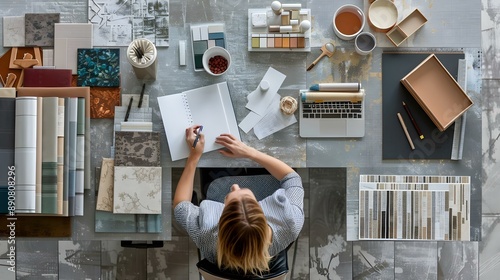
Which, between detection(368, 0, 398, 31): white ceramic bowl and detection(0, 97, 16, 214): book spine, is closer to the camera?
detection(0, 97, 16, 214): book spine

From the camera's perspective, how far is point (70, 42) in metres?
1.95

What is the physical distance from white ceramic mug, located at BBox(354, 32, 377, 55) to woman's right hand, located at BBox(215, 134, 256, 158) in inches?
23.3

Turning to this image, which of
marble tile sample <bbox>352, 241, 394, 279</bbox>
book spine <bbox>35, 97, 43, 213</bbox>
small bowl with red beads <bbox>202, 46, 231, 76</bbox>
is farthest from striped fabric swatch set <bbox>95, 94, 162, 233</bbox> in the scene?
marble tile sample <bbox>352, 241, 394, 279</bbox>

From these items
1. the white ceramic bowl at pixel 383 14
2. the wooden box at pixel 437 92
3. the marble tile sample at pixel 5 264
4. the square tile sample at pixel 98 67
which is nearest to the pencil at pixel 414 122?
the wooden box at pixel 437 92

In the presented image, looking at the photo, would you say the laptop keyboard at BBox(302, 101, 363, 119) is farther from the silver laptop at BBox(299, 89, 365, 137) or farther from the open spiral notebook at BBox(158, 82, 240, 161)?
the open spiral notebook at BBox(158, 82, 240, 161)

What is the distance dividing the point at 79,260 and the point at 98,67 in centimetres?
111

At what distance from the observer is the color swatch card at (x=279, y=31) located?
76.1 inches

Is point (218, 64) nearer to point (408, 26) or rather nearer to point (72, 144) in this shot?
point (72, 144)

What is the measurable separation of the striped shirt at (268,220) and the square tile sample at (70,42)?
2.49 feet

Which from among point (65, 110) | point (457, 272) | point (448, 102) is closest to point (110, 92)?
point (65, 110)

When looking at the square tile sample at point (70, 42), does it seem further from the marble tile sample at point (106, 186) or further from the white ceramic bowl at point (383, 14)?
the white ceramic bowl at point (383, 14)

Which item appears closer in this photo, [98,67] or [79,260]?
[98,67]

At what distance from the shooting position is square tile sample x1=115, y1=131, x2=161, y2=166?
191 centimetres

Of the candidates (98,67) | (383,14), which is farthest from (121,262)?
(383,14)
